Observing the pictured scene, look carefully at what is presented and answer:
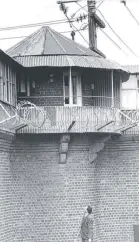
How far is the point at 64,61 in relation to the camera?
100ft

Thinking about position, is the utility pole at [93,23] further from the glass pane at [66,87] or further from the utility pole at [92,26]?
the glass pane at [66,87]

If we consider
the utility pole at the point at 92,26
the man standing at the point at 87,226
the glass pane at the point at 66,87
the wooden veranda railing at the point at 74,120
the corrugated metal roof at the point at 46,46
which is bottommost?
the man standing at the point at 87,226

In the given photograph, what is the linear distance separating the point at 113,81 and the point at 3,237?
965 centimetres

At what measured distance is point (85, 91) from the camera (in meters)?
32.2

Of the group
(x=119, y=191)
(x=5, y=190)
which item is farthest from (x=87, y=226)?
(x=119, y=191)

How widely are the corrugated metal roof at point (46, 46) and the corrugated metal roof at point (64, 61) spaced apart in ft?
1.70

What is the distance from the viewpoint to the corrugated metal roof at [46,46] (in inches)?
1252

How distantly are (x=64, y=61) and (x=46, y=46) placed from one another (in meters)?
2.01

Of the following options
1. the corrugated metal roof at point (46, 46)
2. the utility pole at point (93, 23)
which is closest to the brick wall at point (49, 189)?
the corrugated metal roof at point (46, 46)

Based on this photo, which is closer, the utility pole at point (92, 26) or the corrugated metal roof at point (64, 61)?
the corrugated metal roof at point (64, 61)

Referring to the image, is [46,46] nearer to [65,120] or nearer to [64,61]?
[64,61]

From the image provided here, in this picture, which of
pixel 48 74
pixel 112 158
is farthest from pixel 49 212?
pixel 48 74

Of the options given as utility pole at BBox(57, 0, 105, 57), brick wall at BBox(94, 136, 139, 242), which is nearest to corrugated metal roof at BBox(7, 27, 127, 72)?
brick wall at BBox(94, 136, 139, 242)

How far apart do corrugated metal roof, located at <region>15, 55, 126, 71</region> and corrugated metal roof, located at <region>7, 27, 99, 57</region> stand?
0.52 meters
